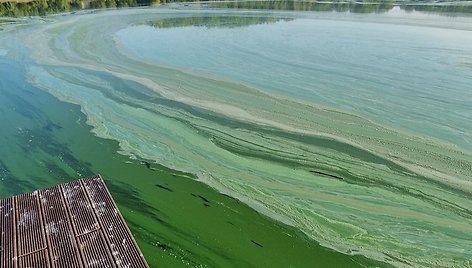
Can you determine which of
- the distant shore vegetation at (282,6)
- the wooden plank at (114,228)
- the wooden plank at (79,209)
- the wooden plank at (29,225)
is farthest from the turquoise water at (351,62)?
the distant shore vegetation at (282,6)

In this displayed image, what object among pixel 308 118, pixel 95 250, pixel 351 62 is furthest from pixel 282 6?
pixel 95 250

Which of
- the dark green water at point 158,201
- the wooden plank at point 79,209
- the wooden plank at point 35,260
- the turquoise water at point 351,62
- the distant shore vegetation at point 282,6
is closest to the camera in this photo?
the wooden plank at point 35,260

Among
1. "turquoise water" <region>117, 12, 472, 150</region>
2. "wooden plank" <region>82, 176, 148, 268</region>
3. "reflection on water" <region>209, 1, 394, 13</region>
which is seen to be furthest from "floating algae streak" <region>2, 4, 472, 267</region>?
"reflection on water" <region>209, 1, 394, 13</region>

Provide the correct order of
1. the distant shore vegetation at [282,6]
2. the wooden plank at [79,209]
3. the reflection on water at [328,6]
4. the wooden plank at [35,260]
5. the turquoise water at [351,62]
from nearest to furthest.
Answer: the wooden plank at [35,260], the wooden plank at [79,209], the turquoise water at [351,62], the distant shore vegetation at [282,6], the reflection on water at [328,6]

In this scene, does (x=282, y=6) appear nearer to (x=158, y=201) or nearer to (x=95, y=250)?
(x=158, y=201)

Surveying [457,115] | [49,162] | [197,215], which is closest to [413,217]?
[197,215]

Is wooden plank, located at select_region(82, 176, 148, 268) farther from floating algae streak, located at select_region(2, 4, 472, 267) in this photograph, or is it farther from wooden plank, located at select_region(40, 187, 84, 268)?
floating algae streak, located at select_region(2, 4, 472, 267)

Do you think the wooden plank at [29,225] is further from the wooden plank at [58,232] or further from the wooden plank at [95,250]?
the wooden plank at [95,250]
